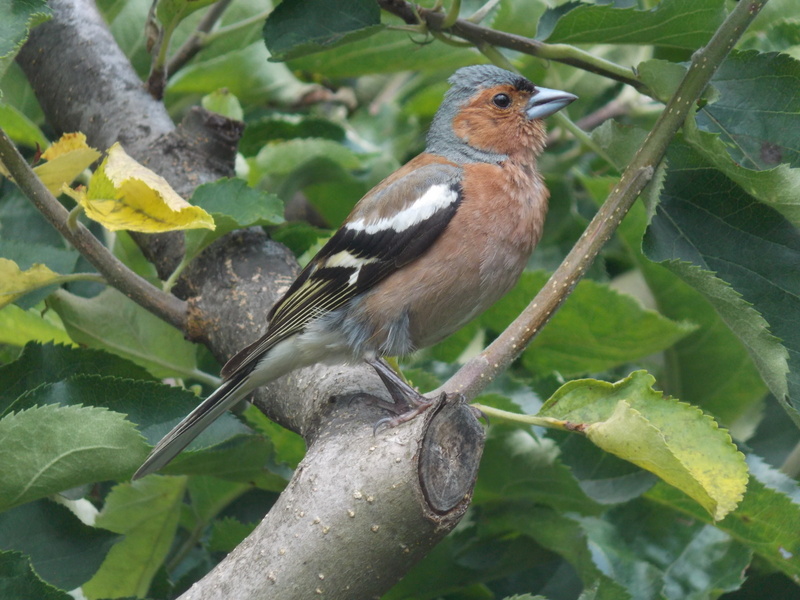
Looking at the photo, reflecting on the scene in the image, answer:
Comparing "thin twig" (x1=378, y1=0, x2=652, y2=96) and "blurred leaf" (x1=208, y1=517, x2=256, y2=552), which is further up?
"thin twig" (x1=378, y1=0, x2=652, y2=96)

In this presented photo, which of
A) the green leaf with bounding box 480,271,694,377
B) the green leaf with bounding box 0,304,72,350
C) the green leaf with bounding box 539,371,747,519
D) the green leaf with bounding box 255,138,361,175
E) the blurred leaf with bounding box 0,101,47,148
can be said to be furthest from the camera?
the green leaf with bounding box 255,138,361,175

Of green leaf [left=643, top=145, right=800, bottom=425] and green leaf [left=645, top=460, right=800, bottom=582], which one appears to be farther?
green leaf [left=645, top=460, right=800, bottom=582]

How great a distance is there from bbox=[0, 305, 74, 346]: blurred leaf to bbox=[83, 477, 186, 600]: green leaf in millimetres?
600

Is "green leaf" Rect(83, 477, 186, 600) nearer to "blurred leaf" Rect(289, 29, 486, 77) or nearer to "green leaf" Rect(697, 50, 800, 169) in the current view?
"blurred leaf" Rect(289, 29, 486, 77)

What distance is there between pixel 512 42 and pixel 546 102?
0.79m

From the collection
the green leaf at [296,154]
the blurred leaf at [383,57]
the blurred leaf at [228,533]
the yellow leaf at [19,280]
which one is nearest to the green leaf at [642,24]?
the blurred leaf at [383,57]

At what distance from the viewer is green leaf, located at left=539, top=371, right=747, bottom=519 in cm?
194

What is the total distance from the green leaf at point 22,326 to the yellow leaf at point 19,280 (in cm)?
32

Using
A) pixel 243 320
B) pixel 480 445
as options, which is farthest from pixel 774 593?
pixel 243 320

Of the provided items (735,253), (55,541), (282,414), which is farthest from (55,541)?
(735,253)

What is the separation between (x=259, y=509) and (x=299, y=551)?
145 cm

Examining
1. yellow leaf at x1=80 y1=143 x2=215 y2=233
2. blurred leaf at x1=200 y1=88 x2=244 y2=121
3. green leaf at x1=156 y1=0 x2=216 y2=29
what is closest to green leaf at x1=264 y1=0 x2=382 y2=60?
green leaf at x1=156 y1=0 x2=216 y2=29

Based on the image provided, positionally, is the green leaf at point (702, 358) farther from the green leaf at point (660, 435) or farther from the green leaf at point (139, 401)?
the green leaf at point (139, 401)

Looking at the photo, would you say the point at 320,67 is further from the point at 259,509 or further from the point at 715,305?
the point at 715,305
